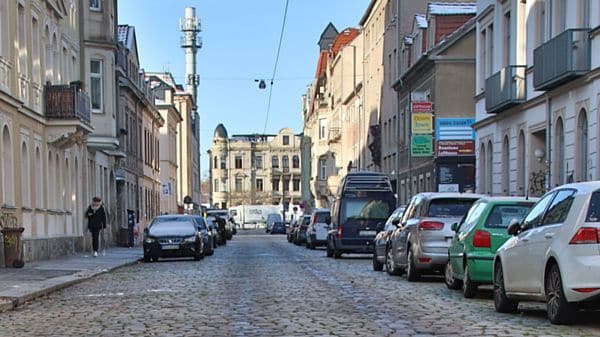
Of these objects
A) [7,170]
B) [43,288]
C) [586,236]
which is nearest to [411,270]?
[43,288]

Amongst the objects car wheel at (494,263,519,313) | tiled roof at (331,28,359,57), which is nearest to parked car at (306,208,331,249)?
car wheel at (494,263,519,313)

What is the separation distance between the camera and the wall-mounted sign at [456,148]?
130 ft

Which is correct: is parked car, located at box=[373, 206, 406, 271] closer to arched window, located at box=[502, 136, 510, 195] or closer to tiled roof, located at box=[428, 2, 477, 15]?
arched window, located at box=[502, 136, 510, 195]

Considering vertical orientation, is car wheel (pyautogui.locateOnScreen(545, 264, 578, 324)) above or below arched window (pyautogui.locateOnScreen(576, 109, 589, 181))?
below

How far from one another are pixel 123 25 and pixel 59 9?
76.1ft

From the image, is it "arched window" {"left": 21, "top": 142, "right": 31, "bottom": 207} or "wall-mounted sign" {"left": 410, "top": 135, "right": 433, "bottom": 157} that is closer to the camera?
"arched window" {"left": 21, "top": 142, "right": 31, "bottom": 207}

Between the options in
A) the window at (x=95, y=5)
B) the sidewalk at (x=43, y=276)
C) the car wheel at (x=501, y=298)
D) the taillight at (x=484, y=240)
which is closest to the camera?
the car wheel at (x=501, y=298)

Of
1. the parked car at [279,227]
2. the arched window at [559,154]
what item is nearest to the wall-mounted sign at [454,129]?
the arched window at [559,154]

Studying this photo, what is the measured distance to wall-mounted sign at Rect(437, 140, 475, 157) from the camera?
39.5 m

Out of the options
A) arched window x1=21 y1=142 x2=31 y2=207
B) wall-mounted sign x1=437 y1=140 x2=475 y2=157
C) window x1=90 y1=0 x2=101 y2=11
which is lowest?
arched window x1=21 y1=142 x2=31 y2=207

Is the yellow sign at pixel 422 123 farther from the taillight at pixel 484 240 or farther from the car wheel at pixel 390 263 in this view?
the taillight at pixel 484 240

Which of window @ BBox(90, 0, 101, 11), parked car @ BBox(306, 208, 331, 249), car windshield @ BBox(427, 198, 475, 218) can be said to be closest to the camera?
car windshield @ BBox(427, 198, 475, 218)

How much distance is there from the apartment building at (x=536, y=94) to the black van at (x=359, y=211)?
4.02 metres

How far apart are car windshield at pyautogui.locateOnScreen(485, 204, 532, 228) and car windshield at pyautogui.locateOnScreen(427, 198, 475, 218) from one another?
3.37m
